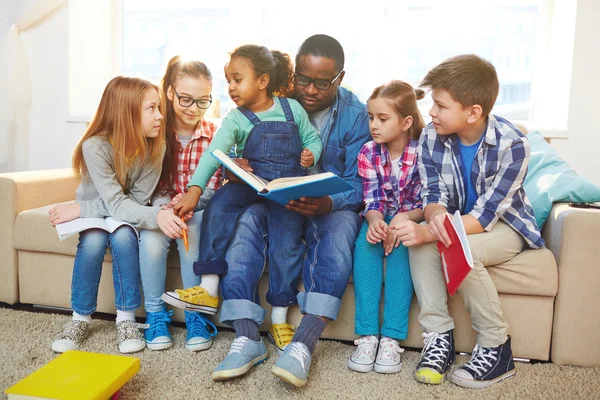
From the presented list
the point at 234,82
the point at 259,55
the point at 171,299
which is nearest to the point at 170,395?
the point at 171,299

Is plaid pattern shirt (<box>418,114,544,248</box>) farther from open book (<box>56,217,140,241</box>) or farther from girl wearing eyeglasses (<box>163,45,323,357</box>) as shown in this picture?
open book (<box>56,217,140,241</box>)

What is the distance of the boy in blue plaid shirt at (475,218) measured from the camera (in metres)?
1.49

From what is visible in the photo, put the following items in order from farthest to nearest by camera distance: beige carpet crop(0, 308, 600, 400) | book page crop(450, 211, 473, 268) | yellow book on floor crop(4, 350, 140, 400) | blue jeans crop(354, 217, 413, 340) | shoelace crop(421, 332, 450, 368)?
blue jeans crop(354, 217, 413, 340) → shoelace crop(421, 332, 450, 368) → beige carpet crop(0, 308, 600, 400) → book page crop(450, 211, 473, 268) → yellow book on floor crop(4, 350, 140, 400)

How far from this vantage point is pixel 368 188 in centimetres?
176

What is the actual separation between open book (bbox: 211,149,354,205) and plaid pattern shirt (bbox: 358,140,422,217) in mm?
319

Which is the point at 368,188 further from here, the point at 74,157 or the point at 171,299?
the point at 74,157

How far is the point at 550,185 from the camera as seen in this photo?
5.81ft

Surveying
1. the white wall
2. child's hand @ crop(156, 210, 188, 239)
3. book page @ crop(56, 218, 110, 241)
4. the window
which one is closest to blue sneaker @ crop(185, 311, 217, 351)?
child's hand @ crop(156, 210, 188, 239)

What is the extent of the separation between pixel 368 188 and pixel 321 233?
239 mm

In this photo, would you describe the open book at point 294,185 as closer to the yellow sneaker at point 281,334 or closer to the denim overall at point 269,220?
the denim overall at point 269,220

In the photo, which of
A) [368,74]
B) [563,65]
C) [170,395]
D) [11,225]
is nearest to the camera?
[170,395]

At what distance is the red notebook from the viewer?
1.27 metres

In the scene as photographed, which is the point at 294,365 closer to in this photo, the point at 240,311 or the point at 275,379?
the point at 275,379

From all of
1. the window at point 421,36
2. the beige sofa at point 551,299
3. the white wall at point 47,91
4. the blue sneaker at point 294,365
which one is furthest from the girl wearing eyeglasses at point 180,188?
the white wall at point 47,91
